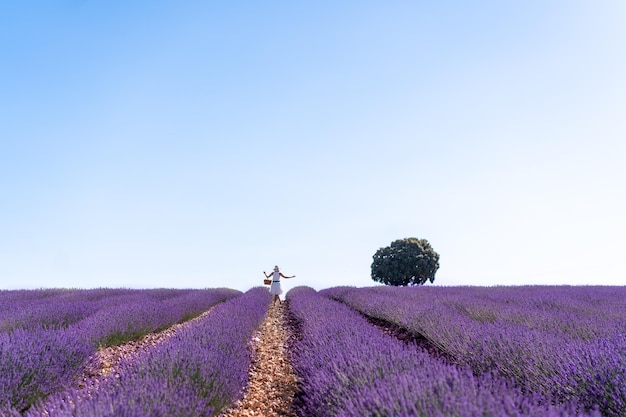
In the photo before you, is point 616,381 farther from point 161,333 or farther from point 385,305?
point 161,333

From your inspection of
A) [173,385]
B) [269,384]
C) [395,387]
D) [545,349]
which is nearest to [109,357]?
[269,384]

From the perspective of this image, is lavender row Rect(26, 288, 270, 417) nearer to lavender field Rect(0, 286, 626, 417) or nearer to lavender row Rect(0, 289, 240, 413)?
lavender field Rect(0, 286, 626, 417)

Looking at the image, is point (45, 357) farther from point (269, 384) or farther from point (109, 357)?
point (269, 384)

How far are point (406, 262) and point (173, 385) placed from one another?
18.5 m

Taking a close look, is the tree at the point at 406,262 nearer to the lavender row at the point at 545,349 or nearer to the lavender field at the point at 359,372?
the lavender row at the point at 545,349

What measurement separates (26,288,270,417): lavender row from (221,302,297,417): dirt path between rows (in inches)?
10.0

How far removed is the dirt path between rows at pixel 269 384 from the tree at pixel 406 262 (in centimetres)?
1444

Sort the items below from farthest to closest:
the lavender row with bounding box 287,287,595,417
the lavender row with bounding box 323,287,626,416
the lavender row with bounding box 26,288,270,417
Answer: the lavender row with bounding box 323,287,626,416 → the lavender row with bounding box 26,288,270,417 → the lavender row with bounding box 287,287,595,417

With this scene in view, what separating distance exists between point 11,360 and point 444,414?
333cm

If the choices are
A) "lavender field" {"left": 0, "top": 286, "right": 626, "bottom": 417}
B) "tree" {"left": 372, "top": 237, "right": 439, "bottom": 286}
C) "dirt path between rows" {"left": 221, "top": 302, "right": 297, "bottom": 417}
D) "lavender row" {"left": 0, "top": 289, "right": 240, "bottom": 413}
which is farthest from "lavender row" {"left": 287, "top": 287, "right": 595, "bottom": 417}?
"tree" {"left": 372, "top": 237, "right": 439, "bottom": 286}

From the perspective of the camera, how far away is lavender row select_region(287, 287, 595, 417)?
64.7 inches

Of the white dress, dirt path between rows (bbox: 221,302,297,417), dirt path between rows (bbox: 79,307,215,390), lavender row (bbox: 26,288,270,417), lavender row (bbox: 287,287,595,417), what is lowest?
dirt path between rows (bbox: 221,302,297,417)

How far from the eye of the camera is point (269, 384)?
4102 mm

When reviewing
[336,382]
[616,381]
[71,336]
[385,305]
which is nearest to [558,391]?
[616,381]
